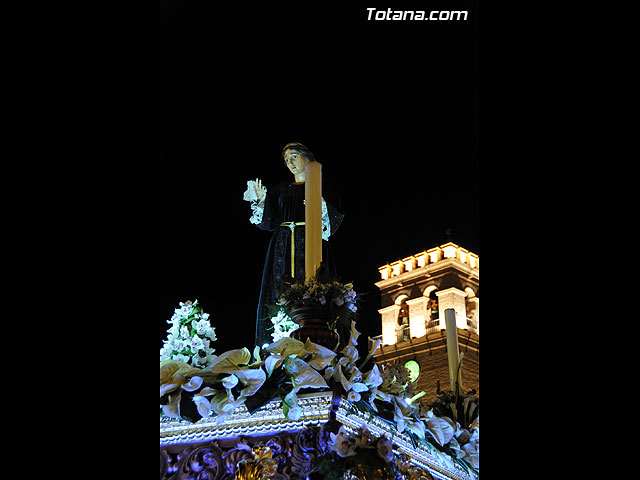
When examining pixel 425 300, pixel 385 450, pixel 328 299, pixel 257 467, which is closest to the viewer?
pixel 257 467

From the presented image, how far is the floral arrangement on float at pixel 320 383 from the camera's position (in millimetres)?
3291

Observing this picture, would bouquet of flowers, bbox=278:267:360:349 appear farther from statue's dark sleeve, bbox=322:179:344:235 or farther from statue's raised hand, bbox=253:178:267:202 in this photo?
statue's raised hand, bbox=253:178:267:202

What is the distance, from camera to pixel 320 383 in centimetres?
336

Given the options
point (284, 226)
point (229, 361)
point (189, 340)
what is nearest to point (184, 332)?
point (189, 340)

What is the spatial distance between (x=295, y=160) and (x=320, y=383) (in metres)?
2.05

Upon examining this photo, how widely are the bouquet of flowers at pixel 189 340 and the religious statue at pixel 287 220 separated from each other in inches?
33.1

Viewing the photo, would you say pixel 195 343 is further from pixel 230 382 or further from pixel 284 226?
pixel 284 226

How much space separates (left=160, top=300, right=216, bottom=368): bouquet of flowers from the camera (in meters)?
3.79

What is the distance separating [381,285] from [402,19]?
40.5 metres

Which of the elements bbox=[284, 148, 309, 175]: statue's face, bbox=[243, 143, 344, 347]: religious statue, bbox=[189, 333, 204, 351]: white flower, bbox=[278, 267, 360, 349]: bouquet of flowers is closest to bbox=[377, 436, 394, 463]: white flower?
bbox=[278, 267, 360, 349]: bouquet of flowers

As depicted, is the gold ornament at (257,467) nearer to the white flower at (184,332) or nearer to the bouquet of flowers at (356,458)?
the bouquet of flowers at (356,458)

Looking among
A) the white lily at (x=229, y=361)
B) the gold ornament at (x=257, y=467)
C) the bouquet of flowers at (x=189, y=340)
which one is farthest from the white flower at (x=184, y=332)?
the gold ornament at (x=257, y=467)
